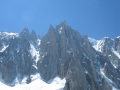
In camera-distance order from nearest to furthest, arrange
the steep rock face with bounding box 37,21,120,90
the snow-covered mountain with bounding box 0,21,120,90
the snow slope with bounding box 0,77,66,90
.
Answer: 1. the steep rock face with bounding box 37,21,120,90
2. the snow-covered mountain with bounding box 0,21,120,90
3. the snow slope with bounding box 0,77,66,90

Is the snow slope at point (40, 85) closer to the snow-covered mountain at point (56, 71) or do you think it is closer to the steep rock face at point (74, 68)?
the snow-covered mountain at point (56, 71)

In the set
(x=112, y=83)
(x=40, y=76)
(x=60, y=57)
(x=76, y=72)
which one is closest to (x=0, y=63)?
(x=40, y=76)

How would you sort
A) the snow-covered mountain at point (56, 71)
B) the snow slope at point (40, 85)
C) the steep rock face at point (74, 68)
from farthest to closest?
the snow slope at point (40, 85) < the snow-covered mountain at point (56, 71) < the steep rock face at point (74, 68)

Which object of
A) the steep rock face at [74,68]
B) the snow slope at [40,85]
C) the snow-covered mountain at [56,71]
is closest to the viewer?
the steep rock face at [74,68]

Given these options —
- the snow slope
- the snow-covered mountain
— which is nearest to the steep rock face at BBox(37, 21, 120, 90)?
the snow-covered mountain

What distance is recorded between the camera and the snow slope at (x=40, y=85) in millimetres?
156062

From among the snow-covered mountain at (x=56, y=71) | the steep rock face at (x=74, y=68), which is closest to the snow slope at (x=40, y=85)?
the snow-covered mountain at (x=56, y=71)

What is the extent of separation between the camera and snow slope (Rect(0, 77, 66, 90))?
512ft

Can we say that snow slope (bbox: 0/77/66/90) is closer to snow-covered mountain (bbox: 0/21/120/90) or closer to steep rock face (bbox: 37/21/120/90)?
snow-covered mountain (bbox: 0/21/120/90)

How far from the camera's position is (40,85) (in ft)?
534

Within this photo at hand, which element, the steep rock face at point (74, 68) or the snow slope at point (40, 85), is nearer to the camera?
the steep rock face at point (74, 68)

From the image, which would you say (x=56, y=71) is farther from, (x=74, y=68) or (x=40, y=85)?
(x=74, y=68)

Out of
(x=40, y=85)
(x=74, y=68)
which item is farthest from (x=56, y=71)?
(x=74, y=68)

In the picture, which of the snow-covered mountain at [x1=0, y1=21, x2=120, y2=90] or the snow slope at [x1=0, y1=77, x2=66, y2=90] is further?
the snow slope at [x1=0, y1=77, x2=66, y2=90]
